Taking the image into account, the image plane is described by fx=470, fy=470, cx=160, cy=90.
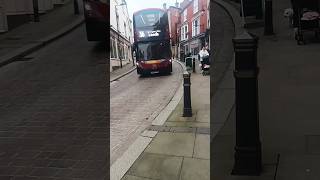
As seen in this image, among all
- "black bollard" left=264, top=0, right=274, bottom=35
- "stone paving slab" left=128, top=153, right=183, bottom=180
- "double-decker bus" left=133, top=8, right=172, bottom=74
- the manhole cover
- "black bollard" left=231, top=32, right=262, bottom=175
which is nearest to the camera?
Result: "double-decker bus" left=133, top=8, right=172, bottom=74

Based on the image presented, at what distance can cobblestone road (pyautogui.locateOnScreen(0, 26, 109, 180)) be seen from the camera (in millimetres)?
5379

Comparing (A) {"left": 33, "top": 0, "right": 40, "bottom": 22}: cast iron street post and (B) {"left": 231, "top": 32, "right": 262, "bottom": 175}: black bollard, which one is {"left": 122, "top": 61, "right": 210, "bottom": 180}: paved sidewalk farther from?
(A) {"left": 33, "top": 0, "right": 40, "bottom": 22}: cast iron street post

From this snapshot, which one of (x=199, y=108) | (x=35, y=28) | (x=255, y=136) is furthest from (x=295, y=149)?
(x=35, y=28)

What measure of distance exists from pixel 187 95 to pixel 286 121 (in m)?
3.60

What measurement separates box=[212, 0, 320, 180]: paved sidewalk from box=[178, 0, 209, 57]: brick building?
2274mm

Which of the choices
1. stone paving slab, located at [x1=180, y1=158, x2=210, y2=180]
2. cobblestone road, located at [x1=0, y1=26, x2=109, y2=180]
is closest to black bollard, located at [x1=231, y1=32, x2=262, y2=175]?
stone paving slab, located at [x1=180, y1=158, x2=210, y2=180]

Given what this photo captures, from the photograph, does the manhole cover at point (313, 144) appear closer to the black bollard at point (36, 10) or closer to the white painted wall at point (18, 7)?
the white painted wall at point (18, 7)

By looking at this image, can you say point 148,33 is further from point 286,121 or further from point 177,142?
point 286,121

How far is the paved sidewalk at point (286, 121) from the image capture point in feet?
15.6

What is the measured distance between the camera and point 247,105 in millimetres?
4719

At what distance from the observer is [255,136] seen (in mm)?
4727

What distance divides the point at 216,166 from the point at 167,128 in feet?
6.00

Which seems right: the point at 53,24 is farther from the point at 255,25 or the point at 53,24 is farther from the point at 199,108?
the point at 199,108

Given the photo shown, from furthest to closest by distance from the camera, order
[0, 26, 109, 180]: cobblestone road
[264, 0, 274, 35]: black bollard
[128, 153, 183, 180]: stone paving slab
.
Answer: [264, 0, 274, 35]: black bollard → [0, 26, 109, 180]: cobblestone road → [128, 153, 183, 180]: stone paving slab
